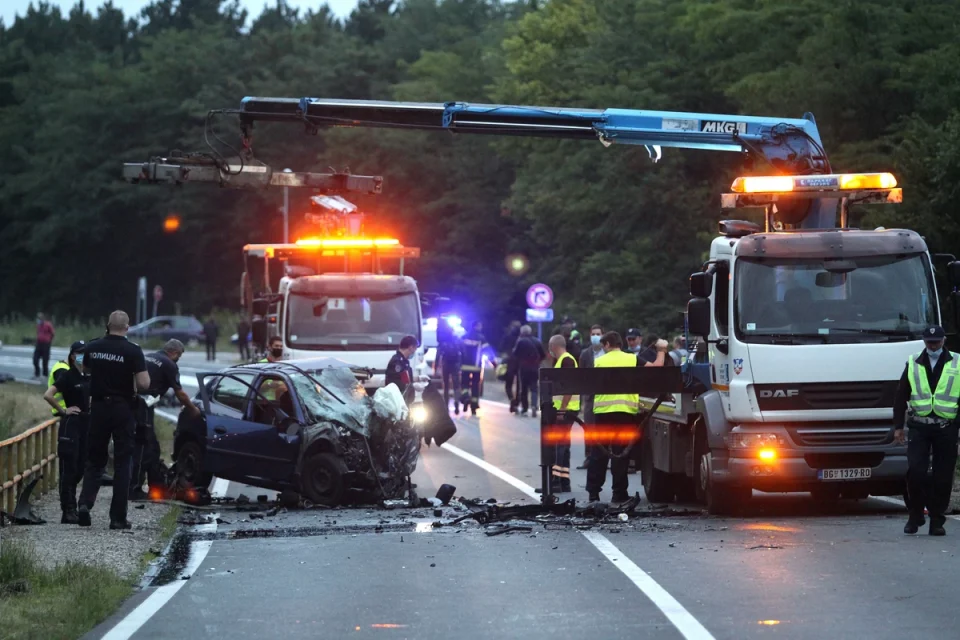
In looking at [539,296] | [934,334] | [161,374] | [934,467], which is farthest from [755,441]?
[539,296]

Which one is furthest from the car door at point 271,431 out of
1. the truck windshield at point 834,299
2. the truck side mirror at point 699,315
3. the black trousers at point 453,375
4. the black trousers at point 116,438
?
the black trousers at point 453,375

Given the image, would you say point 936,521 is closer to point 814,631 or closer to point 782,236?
point 782,236

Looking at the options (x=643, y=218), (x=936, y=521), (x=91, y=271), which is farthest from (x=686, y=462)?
(x=91, y=271)

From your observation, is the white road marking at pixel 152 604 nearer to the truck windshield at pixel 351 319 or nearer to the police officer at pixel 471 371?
the truck windshield at pixel 351 319

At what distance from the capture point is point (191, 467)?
60.5 ft

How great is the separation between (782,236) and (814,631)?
6867 millimetres

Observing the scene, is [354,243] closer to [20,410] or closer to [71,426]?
[20,410]

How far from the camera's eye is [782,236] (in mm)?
15234

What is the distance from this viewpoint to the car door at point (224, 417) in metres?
17.9

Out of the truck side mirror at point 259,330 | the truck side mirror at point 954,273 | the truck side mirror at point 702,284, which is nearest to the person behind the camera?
the truck side mirror at point 954,273

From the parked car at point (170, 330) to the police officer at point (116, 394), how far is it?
195ft

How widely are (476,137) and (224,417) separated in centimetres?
5166

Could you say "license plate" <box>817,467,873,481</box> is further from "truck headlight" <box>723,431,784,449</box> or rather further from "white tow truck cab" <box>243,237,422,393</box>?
"white tow truck cab" <box>243,237,422,393</box>

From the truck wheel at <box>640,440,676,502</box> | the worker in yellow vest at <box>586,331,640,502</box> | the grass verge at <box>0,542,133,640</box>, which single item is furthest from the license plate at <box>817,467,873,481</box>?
the grass verge at <box>0,542,133,640</box>
